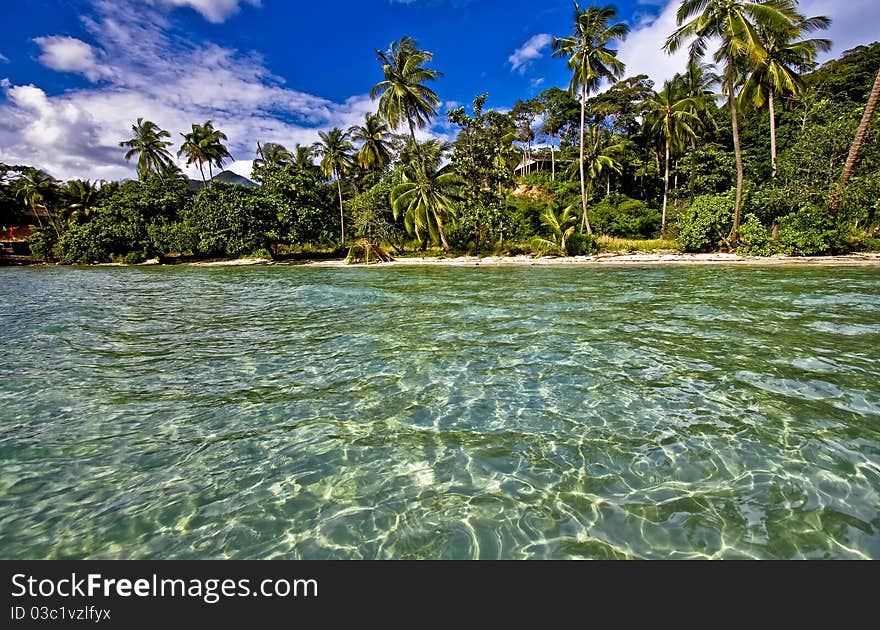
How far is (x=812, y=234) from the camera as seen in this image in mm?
23172

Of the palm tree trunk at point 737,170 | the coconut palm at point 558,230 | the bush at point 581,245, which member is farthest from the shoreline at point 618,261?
the palm tree trunk at point 737,170

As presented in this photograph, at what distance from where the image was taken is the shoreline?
21.8 meters

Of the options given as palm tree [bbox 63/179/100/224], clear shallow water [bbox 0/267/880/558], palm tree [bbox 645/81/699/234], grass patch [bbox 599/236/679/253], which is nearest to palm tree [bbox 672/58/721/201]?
palm tree [bbox 645/81/699/234]

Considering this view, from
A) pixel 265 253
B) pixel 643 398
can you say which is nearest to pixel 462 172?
pixel 265 253

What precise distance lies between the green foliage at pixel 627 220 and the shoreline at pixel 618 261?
7880 millimetres

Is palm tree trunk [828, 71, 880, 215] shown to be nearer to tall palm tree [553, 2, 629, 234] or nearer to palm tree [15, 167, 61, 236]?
tall palm tree [553, 2, 629, 234]

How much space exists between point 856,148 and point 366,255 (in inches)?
1191

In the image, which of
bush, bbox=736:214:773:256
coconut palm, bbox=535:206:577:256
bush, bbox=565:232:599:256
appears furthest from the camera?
bush, bbox=565:232:599:256

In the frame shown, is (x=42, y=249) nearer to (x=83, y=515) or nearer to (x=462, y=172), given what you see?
(x=462, y=172)

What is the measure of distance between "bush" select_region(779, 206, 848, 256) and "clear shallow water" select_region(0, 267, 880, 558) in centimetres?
1768

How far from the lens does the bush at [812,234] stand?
75.3 feet

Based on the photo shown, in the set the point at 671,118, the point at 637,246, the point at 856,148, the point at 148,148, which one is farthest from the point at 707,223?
the point at 148,148

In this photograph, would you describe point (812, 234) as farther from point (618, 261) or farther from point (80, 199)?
point (80, 199)

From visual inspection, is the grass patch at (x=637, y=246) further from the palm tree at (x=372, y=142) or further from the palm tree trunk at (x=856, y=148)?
the palm tree at (x=372, y=142)
